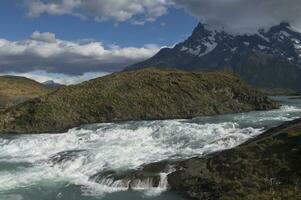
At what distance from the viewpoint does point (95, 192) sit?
35344mm

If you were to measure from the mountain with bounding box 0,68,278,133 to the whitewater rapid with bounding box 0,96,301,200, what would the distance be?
16.0 meters

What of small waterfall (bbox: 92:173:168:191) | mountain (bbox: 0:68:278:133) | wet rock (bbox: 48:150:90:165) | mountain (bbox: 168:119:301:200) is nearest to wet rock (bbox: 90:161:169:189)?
small waterfall (bbox: 92:173:168:191)

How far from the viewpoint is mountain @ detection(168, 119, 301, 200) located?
2973cm

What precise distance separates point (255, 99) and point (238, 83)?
5156 millimetres

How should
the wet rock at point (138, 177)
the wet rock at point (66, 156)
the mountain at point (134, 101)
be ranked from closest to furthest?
1. the wet rock at point (138, 177)
2. the wet rock at point (66, 156)
3. the mountain at point (134, 101)

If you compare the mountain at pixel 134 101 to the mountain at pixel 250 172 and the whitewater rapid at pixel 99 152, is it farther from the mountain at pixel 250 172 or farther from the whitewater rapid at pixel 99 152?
the mountain at pixel 250 172

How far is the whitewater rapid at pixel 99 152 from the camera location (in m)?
38.3

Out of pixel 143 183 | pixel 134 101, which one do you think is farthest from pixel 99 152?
pixel 134 101

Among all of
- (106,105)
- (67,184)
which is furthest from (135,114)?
(67,184)

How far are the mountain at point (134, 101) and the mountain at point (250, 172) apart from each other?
4095 centimetres

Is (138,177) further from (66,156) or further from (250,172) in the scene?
(66,156)

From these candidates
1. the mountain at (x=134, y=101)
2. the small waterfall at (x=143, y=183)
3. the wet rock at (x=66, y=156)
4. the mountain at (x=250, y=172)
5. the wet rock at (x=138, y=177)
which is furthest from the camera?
the mountain at (x=134, y=101)

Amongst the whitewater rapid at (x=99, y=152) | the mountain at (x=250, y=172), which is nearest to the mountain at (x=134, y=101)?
the whitewater rapid at (x=99, y=152)

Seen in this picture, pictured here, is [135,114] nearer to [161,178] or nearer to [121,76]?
[121,76]
